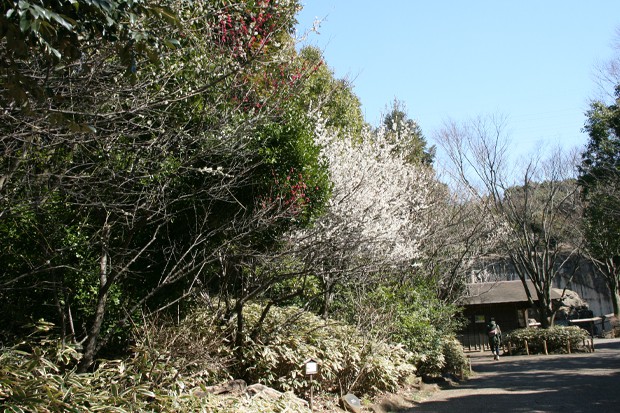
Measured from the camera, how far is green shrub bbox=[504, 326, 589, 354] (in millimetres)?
23797

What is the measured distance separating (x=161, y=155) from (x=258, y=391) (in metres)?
3.48

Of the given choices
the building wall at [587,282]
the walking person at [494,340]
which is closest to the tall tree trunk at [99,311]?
the walking person at [494,340]

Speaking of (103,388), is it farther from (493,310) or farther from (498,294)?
(493,310)

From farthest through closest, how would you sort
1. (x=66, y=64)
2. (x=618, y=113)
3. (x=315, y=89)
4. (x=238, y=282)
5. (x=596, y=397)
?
(x=618, y=113) < (x=315, y=89) < (x=596, y=397) < (x=238, y=282) < (x=66, y=64)

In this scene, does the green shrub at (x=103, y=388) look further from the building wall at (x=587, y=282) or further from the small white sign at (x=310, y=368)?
the building wall at (x=587, y=282)

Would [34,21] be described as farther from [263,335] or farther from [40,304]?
[263,335]

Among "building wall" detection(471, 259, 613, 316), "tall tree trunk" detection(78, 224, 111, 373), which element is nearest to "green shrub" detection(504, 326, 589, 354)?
Result: "building wall" detection(471, 259, 613, 316)

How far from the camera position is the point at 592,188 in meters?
24.9

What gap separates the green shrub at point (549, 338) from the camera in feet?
78.1

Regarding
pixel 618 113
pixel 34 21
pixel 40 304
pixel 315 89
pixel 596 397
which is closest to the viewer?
pixel 34 21

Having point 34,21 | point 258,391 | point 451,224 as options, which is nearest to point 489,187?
point 451,224

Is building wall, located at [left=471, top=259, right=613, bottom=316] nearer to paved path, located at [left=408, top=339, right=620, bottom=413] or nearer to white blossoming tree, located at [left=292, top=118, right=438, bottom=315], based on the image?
paved path, located at [left=408, top=339, right=620, bottom=413]

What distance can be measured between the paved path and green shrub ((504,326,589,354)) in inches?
147

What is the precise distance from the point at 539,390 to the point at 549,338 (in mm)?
12526
